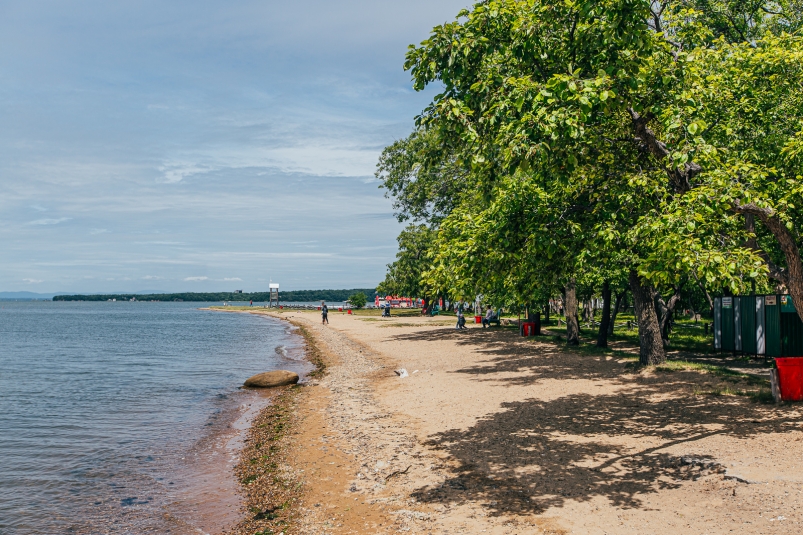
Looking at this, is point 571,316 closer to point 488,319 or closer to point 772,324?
point 772,324

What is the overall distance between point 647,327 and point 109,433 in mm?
16269

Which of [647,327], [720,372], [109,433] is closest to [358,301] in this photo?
[647,327]

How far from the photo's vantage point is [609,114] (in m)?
10.4

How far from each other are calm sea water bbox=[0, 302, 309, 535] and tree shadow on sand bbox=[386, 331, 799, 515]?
4.81m

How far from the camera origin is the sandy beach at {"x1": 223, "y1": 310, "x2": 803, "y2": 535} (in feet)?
25.3

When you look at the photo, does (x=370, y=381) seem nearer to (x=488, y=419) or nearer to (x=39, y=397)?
(x=488, y=419)

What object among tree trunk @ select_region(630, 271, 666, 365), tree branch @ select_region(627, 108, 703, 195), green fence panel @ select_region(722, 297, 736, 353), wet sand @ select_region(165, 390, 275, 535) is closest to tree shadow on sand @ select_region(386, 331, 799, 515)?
tree trunk @ select_region(630, 271, 666, 365)

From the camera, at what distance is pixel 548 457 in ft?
33.6

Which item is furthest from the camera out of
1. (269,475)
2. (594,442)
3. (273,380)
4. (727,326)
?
(727,326)

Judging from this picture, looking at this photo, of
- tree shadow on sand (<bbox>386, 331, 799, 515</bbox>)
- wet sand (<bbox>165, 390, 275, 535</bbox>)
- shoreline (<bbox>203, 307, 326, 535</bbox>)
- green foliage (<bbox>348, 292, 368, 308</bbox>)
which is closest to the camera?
tree shadow on sand (<bbox>386, 331, 799, 515</bbox>)

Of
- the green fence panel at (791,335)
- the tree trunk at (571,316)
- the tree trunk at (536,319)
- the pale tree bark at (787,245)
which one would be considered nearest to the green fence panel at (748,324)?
the green fence panel at (791,335)

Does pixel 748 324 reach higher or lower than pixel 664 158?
lower

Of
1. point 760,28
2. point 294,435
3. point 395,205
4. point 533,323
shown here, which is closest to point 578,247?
point 294,435

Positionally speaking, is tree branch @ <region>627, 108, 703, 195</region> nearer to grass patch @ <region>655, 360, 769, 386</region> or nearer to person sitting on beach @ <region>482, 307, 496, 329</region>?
grass patch @ <region>655, 360, 769, 386</region>
